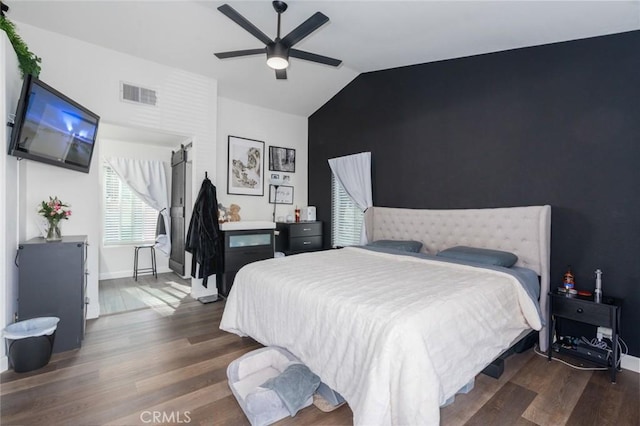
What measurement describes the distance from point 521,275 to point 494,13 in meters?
2.32

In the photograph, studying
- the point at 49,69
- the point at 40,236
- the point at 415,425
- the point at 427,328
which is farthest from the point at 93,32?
the point at 415,425

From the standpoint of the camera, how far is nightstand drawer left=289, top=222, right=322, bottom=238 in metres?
4.90

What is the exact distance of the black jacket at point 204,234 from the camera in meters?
3.98

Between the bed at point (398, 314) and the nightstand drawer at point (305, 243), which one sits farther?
the nightstand drawer at point (305, 243)

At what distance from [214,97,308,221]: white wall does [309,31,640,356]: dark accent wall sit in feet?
5.41

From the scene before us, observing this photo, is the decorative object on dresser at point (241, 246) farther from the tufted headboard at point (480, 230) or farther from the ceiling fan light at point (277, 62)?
the ceiling fan light at point (277, 62)

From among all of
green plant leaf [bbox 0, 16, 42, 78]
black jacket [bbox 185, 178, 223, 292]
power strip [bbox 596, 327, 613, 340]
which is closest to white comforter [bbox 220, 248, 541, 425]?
power strip [bbox 596, 327, 613, 340]

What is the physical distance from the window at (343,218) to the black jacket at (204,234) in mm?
2032

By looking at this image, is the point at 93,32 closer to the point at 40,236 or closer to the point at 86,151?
the point at 86,151

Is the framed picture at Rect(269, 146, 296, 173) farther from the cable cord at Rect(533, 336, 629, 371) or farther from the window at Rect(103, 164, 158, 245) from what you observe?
the cable cord at Rect(533, 336, 629, 371)

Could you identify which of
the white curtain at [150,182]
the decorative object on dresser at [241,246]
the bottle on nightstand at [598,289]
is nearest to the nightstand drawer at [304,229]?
the decorative object on dresser at [241,246]

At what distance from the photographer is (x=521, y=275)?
2.54 meters

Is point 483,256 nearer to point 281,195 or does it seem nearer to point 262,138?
point 281,195

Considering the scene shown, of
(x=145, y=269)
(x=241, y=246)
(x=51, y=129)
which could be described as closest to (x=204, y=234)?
(x=241, y=246)
